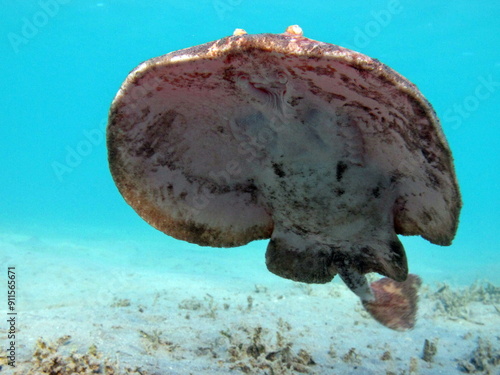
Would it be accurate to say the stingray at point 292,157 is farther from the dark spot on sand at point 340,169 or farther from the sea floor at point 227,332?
the sea floor at point 227,332

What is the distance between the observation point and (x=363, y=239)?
3.01 m

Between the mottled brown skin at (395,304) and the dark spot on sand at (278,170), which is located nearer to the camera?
the dark spot on sand at (278,170)

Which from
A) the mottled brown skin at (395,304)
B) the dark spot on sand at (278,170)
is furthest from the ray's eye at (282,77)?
the mottled brown skin at (395,304)

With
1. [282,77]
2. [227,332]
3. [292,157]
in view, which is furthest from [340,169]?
[227,332]

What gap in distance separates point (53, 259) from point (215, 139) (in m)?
11.7

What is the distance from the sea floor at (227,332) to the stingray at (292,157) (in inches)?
42.7

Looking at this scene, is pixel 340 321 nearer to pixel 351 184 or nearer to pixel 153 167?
pixel 351 184

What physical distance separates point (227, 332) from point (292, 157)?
3.04 meters

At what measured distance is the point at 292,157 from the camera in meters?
2.50

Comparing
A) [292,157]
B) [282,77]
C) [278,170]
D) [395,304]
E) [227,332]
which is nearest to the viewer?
[282,77]

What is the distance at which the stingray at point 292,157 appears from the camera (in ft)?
5.71

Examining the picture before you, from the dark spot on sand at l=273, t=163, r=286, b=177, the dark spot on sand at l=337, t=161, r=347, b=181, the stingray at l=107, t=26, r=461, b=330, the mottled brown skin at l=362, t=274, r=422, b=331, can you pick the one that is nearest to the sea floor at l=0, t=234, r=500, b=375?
the mottled brown skin at l=362, t=274, r=422, b=331

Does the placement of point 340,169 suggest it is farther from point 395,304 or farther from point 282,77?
point 395,304

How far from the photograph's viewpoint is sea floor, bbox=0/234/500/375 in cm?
339
